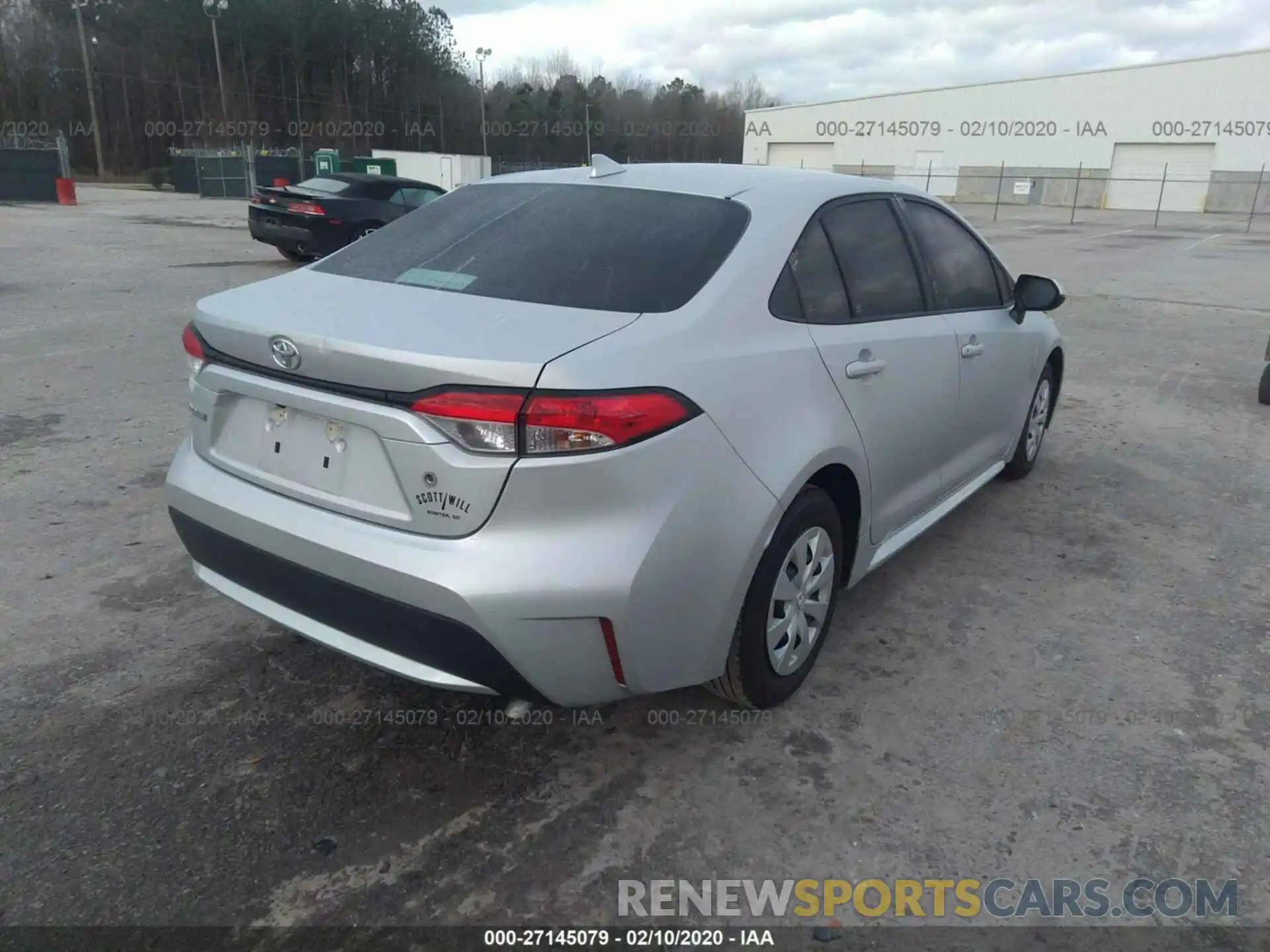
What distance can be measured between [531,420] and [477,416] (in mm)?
125

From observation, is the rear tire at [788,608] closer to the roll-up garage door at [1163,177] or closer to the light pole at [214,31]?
the light pole at [214,31]

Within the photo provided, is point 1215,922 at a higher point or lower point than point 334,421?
lower

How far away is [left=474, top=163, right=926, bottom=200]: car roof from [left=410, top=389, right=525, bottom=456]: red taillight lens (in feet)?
4.22

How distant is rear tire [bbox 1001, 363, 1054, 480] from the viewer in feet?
16.2

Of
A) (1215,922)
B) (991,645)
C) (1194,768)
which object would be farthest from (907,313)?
(1215,922)

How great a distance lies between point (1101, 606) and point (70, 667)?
384 cm

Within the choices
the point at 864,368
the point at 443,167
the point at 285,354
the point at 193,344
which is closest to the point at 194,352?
the point at 193,344

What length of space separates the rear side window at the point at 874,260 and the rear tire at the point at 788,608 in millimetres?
758

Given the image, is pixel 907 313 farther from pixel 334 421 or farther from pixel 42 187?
pixel 42 187

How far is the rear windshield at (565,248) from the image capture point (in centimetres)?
257

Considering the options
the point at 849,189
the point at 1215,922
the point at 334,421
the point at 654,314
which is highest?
the point at 849,189

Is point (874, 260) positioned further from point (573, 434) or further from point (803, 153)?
point (803, 153)

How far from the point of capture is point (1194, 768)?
2.71 m

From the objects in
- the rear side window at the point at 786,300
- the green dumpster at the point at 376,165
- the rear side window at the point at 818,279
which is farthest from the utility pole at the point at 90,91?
the rear side window at the point at 786,300
